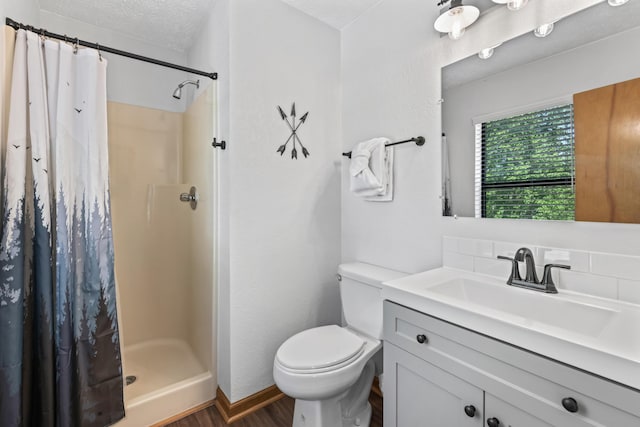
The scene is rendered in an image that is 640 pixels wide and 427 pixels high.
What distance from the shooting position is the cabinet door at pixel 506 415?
0.79m

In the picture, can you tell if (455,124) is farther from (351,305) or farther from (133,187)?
(133,187)

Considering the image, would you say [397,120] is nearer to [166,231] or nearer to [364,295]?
[364,295]

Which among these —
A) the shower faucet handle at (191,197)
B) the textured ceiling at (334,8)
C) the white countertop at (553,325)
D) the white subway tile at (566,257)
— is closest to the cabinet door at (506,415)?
the white countertop at (553,325)

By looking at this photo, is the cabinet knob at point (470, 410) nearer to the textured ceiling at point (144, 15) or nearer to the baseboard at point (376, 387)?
the baseboard at point (376, 387)

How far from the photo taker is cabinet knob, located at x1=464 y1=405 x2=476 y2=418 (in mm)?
903

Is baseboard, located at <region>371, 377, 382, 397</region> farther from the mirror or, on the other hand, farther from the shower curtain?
the shower curtain

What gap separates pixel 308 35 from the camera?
193 centimetres

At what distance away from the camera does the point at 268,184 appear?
1.76 m

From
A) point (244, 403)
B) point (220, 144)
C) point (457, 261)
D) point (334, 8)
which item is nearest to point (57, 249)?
point (220, 144)

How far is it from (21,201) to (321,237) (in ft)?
4.90

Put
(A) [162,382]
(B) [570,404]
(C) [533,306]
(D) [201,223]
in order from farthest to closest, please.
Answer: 1. (D) [201,223]
2. (A) [162,382]
3. (C) [533,306]
4. (B) [570,404]

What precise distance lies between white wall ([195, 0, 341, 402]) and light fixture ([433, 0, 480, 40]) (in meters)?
0.84

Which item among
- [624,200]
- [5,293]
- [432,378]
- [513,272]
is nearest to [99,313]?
[5,293]

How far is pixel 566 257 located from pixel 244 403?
1.73 metres
